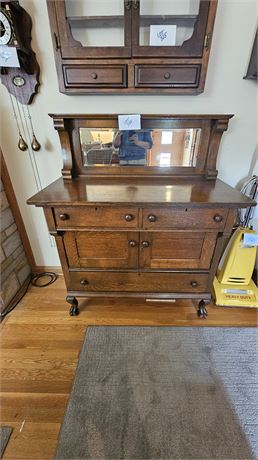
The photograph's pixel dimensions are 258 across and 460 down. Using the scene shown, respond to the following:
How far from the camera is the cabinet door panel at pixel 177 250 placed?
1.17 metres

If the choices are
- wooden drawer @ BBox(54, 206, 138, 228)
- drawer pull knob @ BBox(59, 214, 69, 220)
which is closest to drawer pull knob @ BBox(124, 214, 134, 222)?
wooden drawer @ BBox(54, 206, 138, 228)

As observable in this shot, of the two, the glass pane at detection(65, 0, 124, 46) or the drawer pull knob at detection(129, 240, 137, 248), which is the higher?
the glass pane at detection(65, 0, 124, 46)

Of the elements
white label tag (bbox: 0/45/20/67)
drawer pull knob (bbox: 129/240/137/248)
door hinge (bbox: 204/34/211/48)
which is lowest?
drawer pull knob (bbox: 129/240/137/248)

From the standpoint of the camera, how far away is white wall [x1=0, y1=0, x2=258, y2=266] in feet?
3.72

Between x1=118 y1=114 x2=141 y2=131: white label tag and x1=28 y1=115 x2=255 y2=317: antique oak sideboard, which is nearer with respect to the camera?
x1=28 y1=115 x2=255 y2=317: antique oak sideboard

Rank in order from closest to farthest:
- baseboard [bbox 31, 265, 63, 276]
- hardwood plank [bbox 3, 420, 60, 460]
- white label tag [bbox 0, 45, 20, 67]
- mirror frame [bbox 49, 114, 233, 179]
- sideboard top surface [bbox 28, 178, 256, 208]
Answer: hardwood plank [bbox 3, 420, 60, 460] → sideboard top surface [bbox 28, 178, 256, 208] → white label tag [bbox 0, 45, 20, 67] → mirror frame [bbox 49, 114, 233, 179] → baseboard [bbox 31, 265, 63, 276]

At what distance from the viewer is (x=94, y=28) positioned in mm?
1116

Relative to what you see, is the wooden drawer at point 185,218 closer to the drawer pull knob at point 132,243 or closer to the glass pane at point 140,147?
the drawer pull knob at point 132,243

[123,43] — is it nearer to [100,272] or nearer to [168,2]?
[168,2]

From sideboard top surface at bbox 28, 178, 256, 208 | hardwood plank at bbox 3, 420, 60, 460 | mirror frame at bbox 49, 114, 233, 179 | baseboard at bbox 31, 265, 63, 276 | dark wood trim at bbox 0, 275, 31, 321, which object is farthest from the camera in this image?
baseboard at bbox 31, 265, 63, 276

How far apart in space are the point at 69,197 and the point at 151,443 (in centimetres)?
121

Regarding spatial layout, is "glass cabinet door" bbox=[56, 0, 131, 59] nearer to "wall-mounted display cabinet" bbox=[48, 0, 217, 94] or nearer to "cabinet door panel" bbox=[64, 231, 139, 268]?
"wall-mounted display cabinet" bbox=[48, 0, 217, 94]

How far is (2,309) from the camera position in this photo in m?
1.49

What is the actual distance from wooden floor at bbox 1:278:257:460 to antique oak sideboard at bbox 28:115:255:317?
144mm
